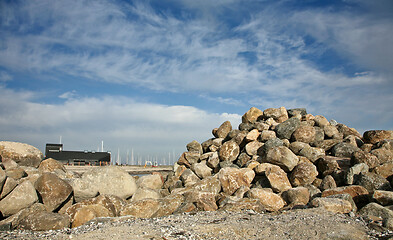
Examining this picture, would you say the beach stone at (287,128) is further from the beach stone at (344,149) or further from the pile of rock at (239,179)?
the beach stone at (344,149)

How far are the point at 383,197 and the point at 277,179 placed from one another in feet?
13.3

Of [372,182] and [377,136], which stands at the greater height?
[377,136]

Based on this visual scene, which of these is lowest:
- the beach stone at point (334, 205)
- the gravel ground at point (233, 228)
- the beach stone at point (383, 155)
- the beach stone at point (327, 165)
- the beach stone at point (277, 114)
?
the gravel ground at point (233, 228)

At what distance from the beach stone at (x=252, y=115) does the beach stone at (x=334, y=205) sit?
9.35 meters

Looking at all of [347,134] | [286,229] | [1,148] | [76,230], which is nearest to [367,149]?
[347,134]

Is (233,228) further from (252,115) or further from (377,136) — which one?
(252,115)

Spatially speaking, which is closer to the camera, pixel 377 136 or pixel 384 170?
pixel 384 170

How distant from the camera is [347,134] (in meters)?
17.0

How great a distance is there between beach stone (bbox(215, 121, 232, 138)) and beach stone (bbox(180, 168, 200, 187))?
3.91 meters

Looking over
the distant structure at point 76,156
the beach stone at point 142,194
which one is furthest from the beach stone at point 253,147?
the distant structure at point 76,156

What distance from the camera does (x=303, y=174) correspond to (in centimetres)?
1330

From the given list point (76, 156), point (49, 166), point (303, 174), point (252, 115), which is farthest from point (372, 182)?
point (76, 156)

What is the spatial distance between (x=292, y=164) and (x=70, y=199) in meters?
9.89

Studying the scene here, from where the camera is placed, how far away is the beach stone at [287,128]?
16.1 meters
